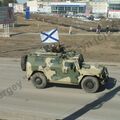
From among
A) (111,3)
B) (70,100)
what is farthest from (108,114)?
(111,3)

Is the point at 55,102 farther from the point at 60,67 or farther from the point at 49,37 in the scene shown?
the point at 49,37

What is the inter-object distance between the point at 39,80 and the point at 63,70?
131 cm

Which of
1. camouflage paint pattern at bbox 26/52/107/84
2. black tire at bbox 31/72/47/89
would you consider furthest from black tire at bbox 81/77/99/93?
black tire at bbox 31/72/47/89

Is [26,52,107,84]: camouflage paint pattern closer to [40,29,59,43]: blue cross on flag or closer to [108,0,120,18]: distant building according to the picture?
[40,29,59,43]: blue cross on flag

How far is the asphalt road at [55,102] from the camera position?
1328cm

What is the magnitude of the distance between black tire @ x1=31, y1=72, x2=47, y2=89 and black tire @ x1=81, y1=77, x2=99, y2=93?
1853 mm

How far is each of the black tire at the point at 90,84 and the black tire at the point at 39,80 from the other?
185 cm

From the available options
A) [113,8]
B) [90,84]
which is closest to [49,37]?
[90,84]

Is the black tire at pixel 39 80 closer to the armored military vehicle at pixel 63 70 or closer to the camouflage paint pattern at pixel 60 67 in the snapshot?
the armored military vehicle at pixel 63 70

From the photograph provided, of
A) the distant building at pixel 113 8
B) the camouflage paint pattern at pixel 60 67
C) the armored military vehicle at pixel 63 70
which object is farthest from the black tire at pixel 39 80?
the distant building at pixel 113 8

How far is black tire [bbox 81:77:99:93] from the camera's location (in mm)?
16469

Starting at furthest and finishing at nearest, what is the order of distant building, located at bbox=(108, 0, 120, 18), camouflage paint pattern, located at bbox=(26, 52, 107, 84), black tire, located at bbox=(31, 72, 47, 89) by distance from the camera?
distant building, located at bbox=(108, 0, 120, 18) < black tire, located at bbox=(31, 72, 47, 89) < camouflage paint pattern, located at bbox=(26, 52, 107, 84)

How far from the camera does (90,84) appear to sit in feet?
54.1

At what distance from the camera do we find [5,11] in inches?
1845
